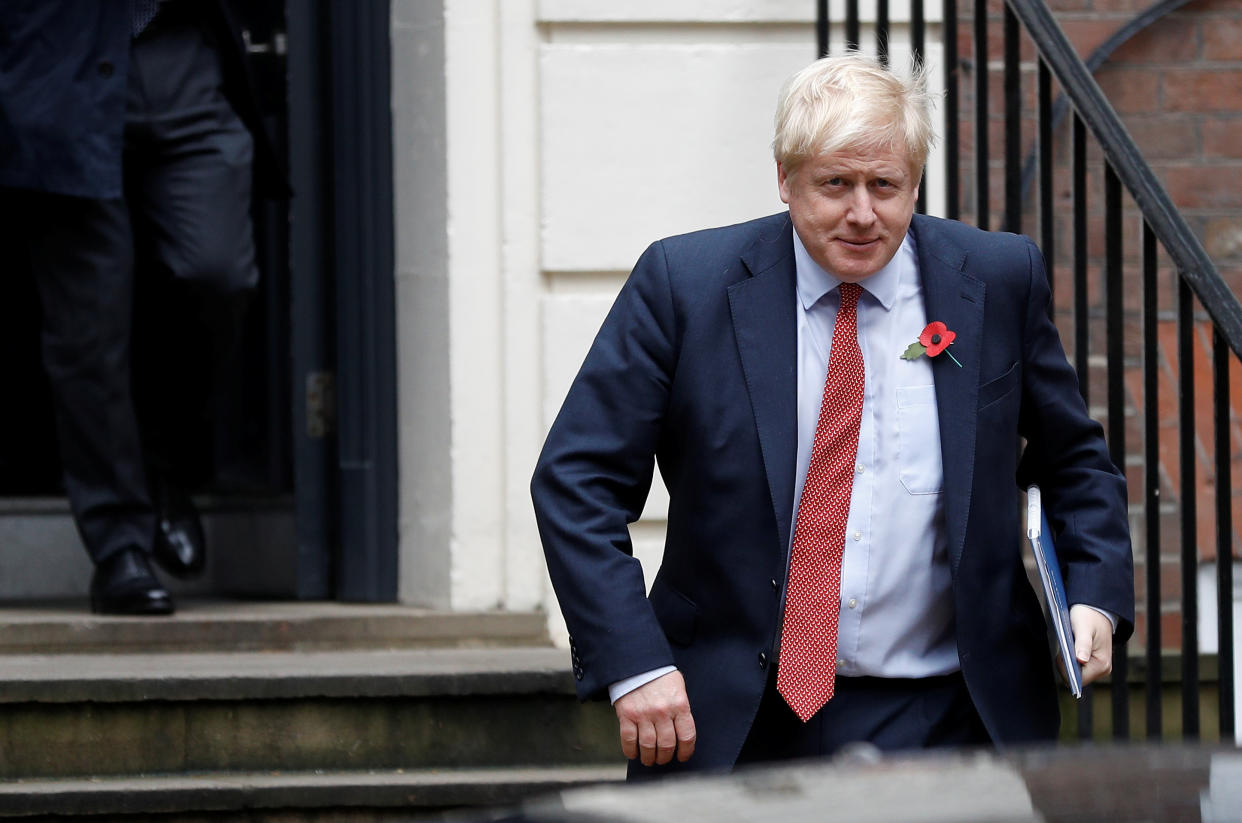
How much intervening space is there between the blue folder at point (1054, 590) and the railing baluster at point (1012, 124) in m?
1.16

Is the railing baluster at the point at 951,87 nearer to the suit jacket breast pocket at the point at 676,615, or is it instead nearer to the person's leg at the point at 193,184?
the suit jacket breast pocket at the point at 676,615

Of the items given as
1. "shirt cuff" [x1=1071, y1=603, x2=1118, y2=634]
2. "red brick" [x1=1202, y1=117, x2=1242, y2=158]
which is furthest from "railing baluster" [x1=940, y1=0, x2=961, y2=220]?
"shirt cuff" [x1=1071, y1=603, x2=1118, y2=634]

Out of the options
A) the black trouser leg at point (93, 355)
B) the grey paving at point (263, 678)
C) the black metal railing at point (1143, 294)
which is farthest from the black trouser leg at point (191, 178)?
the black metal railing at point (1143, 294)

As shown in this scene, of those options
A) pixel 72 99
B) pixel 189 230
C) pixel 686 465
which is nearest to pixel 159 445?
pixel 189 230

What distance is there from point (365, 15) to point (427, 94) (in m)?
0.29

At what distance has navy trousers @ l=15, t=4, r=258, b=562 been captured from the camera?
4.43m

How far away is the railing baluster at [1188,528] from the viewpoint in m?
3.47

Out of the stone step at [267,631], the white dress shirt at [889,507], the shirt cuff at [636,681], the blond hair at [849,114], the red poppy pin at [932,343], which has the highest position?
the blond hair at [849,114]

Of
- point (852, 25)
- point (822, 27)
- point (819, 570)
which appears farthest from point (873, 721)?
point (822, 27)

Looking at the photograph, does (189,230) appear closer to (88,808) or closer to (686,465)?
(88,808)

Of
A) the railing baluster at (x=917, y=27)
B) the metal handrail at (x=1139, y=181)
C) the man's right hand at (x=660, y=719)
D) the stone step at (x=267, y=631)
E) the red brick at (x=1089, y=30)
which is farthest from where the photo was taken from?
the red brick at (x=1089, y=30)

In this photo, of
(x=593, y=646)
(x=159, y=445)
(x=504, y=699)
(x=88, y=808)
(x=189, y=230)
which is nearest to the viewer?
(x=593, y=646)

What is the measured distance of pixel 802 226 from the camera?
106 inches

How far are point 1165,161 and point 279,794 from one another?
2.65m
